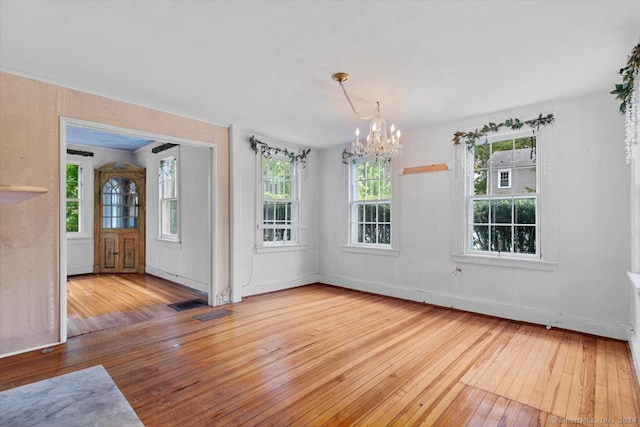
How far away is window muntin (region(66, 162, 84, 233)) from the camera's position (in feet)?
22.2

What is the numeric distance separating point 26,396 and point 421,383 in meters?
2.79

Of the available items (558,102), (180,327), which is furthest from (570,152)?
(180,327)

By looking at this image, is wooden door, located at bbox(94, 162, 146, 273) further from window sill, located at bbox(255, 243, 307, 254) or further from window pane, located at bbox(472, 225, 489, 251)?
window pane, located at bbox(472, 225, 489, 251)

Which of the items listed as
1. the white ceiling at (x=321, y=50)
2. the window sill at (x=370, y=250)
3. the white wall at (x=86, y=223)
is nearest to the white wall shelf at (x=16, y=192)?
the white ceiling at (x=321, y=50)

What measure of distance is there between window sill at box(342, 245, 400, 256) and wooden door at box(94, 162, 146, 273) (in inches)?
174

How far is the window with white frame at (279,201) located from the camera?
5.49 m

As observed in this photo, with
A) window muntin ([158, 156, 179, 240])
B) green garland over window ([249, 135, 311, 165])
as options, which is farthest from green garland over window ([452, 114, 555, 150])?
window muntin ([158, 156, 179, 240])

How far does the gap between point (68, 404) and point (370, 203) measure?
14.7 feet

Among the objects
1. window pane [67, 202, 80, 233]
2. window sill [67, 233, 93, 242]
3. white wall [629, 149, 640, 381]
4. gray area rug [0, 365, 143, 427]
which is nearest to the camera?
gray area rug [0, 365, 143, 427]

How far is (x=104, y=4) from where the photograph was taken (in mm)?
2055

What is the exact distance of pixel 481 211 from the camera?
440 cm

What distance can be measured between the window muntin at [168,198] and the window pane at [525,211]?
5.41 metres

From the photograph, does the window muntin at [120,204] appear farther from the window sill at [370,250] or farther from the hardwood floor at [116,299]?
the window sill at [370,250]

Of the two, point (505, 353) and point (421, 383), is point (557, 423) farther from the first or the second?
point (505, 353)
